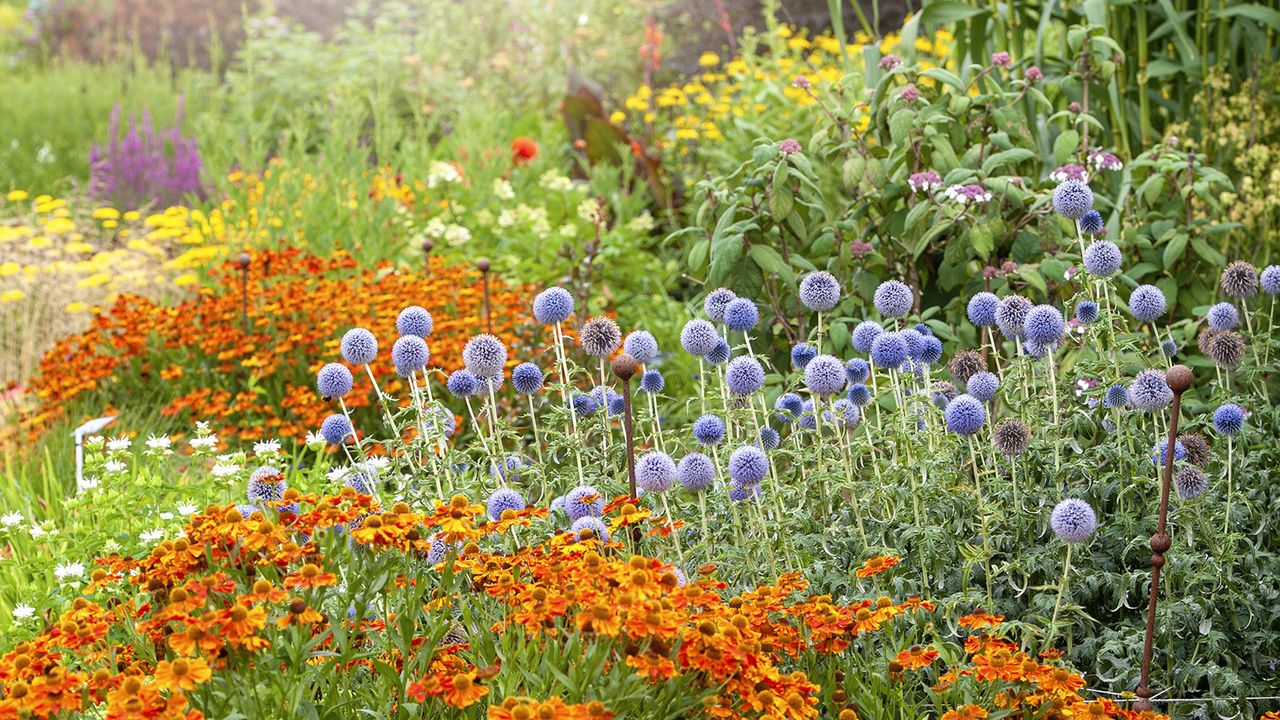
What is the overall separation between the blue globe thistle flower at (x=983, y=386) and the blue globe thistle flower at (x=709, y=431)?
22.1 inches

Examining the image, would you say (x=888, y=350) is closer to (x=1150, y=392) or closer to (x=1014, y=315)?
(x=1014, y=315)

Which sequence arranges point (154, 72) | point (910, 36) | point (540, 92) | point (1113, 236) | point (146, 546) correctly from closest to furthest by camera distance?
1. point (146, 546)
2. point (1113, 236)
3. point (910, 36)
4. point (540, 92)
5. point (154, 72)

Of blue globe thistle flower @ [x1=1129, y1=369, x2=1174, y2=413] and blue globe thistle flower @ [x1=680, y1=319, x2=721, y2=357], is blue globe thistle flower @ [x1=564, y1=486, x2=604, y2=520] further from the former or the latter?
blue globe thistle flower @ [x1=1129, y1=369, x2=1174, y2=413]

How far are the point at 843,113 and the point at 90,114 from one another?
6984 millimetres

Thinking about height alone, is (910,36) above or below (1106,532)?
above

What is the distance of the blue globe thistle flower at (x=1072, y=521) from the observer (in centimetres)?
232

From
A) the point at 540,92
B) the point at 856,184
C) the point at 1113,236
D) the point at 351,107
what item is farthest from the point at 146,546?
the point at 540,92

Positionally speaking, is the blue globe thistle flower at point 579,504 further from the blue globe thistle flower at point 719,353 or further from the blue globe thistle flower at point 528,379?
the blue globe thistle flower at point 719,353

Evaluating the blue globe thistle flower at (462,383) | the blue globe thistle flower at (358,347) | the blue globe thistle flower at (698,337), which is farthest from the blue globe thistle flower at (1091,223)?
the blue globe thistle flower at (358,347)

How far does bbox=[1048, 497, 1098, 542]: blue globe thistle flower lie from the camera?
7.61ft

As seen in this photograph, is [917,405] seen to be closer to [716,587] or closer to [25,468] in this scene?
[716,587]

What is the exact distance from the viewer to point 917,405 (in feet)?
9.62

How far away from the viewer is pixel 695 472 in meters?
2.42

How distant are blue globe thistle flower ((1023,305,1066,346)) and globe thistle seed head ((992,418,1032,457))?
0.24 m
